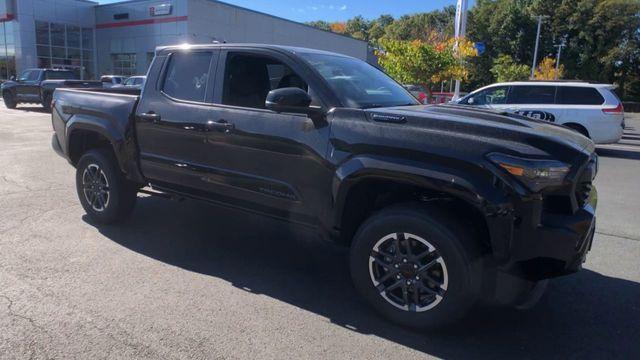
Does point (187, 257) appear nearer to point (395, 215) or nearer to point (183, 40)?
point (395, 215)

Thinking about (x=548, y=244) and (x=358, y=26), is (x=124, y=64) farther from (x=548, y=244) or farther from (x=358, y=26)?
(x=358, y=26)

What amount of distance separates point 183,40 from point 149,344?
31.9 m

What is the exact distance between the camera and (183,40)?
32469 millimetres

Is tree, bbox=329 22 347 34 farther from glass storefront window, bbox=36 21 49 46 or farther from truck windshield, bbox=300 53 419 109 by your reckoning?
truck windshield, bbox=300 53 419 109

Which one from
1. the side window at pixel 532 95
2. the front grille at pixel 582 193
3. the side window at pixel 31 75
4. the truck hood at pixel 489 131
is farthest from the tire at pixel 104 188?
the side window at pixel 31 75

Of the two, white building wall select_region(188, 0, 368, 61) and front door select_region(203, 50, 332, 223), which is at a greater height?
white building wall select_region(188, 0, 368, 61)

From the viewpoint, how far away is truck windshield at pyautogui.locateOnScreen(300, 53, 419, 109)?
3.99 metres

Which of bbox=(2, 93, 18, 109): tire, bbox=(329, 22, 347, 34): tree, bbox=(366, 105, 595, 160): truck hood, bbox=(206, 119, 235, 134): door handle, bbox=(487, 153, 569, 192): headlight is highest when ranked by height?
bbox=(329, 22, 347, 34): tree

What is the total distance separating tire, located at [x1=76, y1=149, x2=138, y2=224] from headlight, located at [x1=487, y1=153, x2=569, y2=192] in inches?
154

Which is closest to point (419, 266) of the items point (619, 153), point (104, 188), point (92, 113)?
point (104, 188)

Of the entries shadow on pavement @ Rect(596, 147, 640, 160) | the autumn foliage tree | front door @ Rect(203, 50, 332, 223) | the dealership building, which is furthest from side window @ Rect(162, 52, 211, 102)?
the dealership building

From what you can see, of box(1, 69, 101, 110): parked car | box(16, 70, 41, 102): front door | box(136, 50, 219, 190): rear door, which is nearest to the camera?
box(136, 50, 219, 190): rear door

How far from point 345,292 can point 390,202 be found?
87cm

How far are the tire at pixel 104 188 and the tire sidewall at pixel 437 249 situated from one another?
2.96 m
